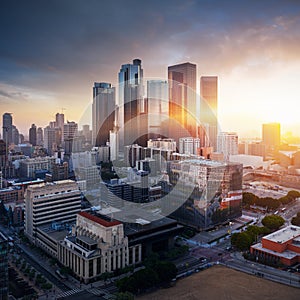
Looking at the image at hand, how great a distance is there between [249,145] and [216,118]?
3.87 m

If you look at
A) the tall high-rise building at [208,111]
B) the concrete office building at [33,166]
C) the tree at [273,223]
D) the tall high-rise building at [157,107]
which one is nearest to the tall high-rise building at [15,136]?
the concrete office building at [33,166]

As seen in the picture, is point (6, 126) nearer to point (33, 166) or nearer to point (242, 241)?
point (33, 166)

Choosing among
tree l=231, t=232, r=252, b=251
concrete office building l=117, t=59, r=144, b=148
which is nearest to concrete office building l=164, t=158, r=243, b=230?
tree l=231, t=232, r=252, b=251

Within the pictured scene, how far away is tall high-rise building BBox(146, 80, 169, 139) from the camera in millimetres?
21183

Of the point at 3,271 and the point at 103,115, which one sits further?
the point at 103,115

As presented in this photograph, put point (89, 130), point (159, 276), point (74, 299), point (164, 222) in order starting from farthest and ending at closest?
point (89, 130), point (164, 222), point (159, 276), point (74, 299)

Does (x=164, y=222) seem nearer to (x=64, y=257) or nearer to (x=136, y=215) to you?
(x=136, y=215)

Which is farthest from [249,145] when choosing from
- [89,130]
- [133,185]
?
[133,185]

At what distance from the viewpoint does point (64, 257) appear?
24.4 ft

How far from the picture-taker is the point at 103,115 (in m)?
25.1

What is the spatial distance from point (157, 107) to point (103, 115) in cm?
539

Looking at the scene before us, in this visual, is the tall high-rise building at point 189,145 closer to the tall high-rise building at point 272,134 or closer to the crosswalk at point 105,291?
the tall high-rise building at point 272,134

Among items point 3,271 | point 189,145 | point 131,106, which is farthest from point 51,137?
point 3,271

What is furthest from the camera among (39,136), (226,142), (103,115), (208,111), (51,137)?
(39,136)
